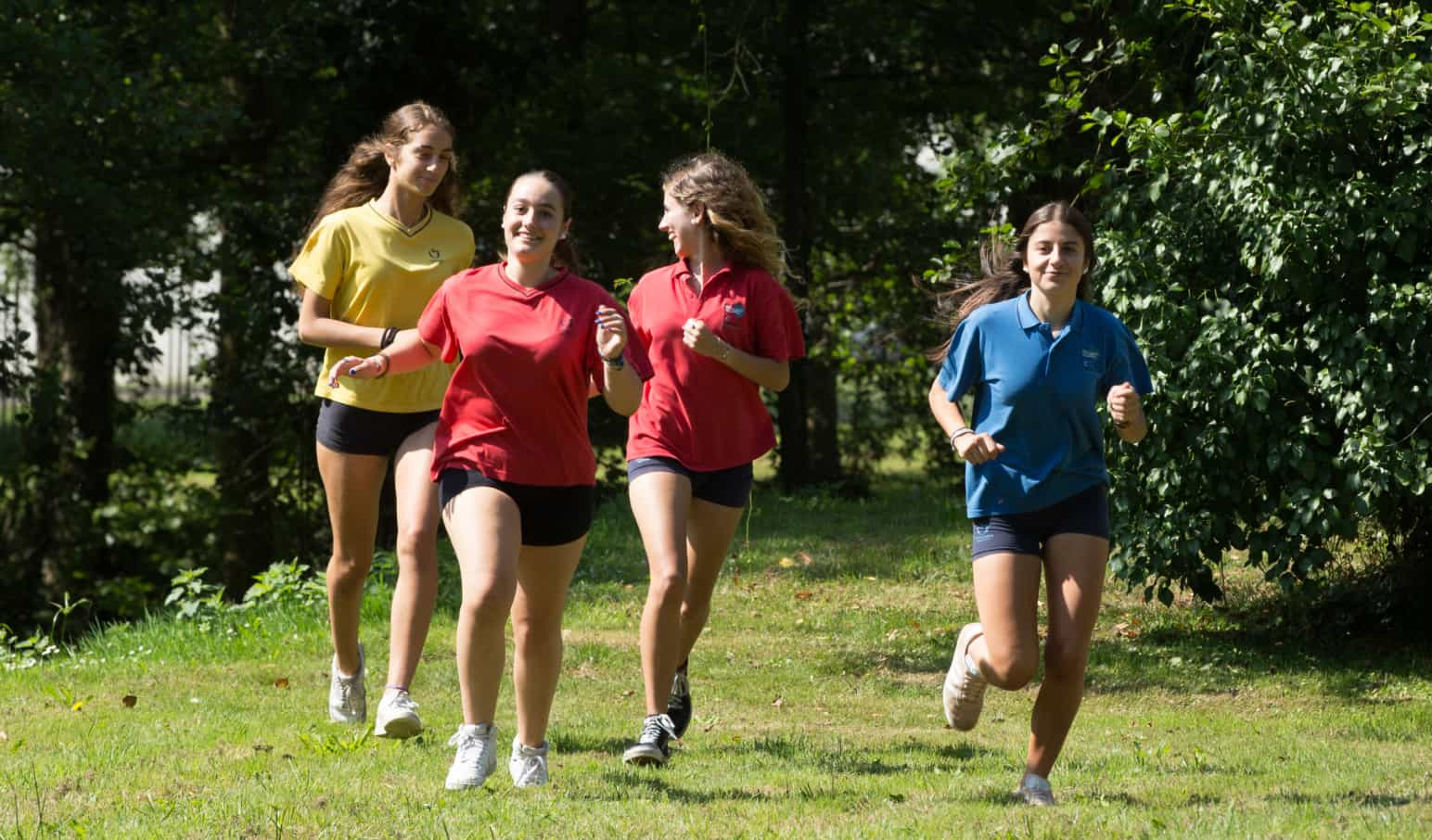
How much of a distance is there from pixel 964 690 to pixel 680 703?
3.79 feet

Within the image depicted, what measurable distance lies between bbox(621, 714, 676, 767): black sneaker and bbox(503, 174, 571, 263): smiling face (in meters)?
1.66

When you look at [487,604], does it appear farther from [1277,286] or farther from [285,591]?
[285,591]

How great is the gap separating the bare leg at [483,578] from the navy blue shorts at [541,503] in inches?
1.1

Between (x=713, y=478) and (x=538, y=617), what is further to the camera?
(x=713, y=478)

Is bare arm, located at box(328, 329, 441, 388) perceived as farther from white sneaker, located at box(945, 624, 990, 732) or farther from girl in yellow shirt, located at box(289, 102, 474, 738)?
white sneaker, located at box(945, 624, 990, 732)

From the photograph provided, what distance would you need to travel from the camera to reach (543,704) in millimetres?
5051

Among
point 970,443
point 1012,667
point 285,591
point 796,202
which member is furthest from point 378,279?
point 796,202

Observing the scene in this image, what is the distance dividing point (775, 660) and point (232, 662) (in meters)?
2.71

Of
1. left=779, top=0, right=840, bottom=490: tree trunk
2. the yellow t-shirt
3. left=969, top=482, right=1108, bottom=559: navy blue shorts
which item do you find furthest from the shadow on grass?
left=779, top=0, right=840, bottom=490: tree trunk

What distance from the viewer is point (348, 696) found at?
6430 millimetres

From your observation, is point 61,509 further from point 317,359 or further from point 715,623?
point 715,623

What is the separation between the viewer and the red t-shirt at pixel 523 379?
4.89 m

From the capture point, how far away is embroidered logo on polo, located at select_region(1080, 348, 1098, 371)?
5012 mm

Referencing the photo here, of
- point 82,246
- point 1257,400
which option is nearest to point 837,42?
point 82,246
